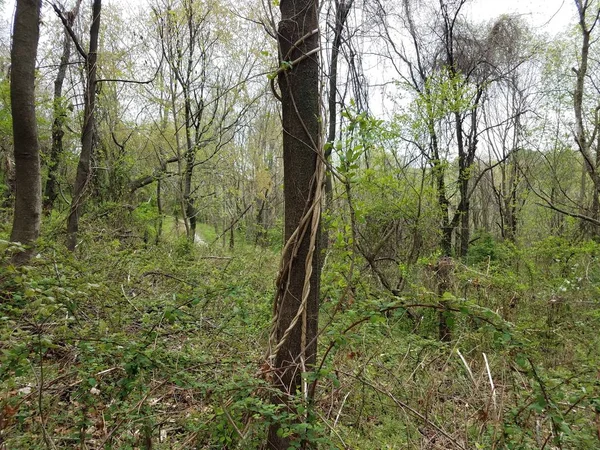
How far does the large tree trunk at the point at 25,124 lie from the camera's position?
320cm

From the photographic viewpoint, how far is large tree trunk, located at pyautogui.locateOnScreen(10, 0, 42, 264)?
320 cm

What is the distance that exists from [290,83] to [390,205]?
5111 millimetres

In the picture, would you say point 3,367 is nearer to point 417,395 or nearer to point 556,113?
point 417,395

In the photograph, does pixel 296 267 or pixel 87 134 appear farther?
pixel 87 134

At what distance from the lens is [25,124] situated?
3219 millimetres

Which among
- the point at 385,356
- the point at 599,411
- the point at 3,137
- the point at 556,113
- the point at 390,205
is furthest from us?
the point at 556,113

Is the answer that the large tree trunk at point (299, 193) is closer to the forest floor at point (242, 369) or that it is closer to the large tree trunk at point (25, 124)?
the forest floor at point (242, 369)

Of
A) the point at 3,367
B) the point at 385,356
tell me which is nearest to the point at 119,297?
the point at 3,367

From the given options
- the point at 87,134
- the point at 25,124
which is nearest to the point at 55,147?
the point at 87,134

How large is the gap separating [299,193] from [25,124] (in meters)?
3.03

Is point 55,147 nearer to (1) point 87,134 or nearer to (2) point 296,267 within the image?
(1) point 87,134

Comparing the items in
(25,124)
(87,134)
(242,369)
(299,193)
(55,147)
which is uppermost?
(55,147)

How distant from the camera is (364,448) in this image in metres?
2.12

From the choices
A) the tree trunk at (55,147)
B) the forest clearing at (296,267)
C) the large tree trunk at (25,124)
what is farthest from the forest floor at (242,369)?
the tree trunk at (55,147)
